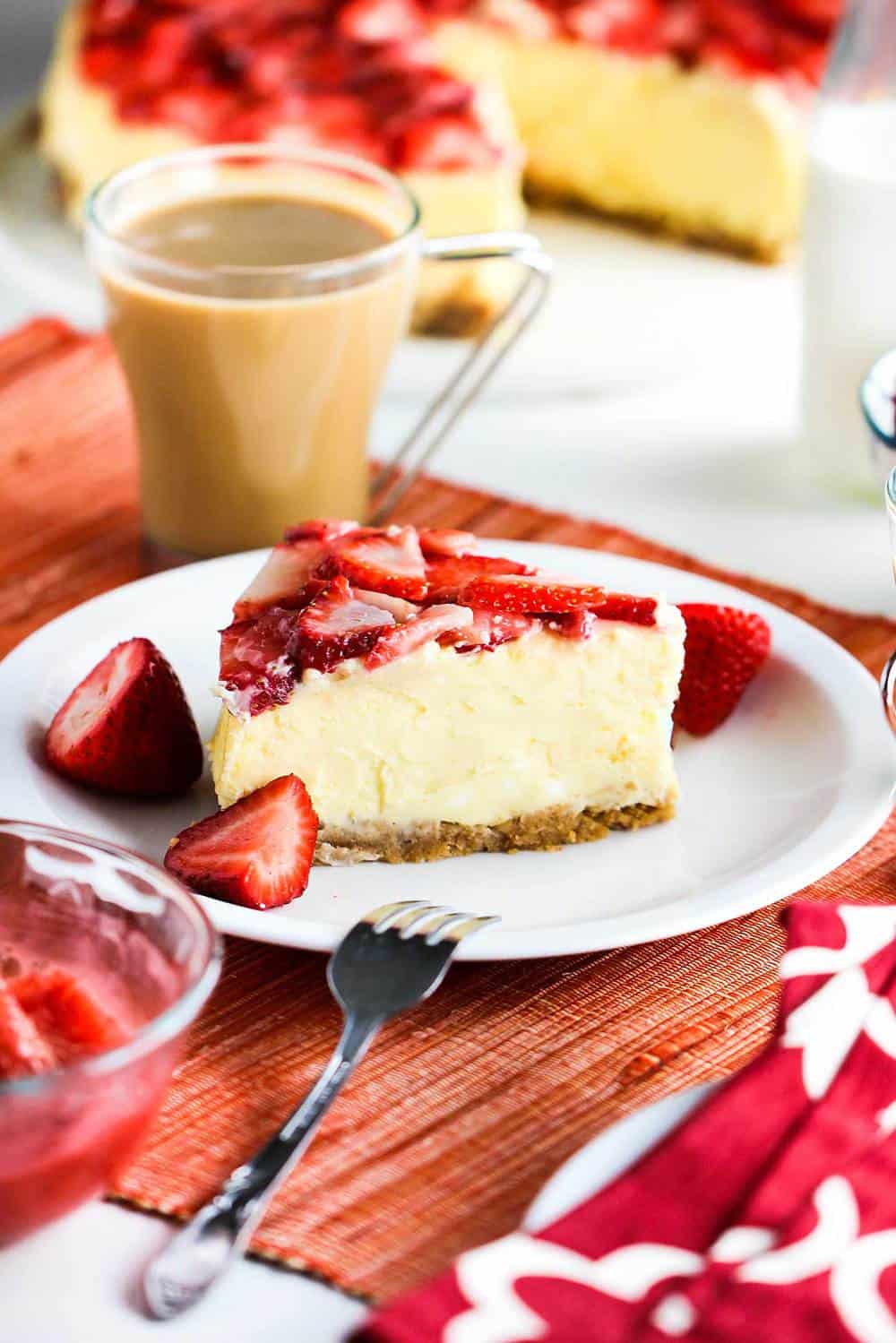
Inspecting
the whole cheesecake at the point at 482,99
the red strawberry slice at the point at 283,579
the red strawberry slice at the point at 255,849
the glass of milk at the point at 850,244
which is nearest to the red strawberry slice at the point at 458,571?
the red strawberry slice at the point at 283,579

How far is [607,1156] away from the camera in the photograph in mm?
1176

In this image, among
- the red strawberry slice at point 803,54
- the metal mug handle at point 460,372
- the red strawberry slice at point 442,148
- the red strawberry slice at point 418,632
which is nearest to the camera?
the red strawberry slice at point 418,632

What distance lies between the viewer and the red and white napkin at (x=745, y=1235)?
1049mm

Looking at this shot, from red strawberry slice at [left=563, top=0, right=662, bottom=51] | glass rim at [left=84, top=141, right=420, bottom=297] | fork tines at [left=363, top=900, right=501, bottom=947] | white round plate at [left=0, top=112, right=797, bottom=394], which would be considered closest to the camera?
fork tines at [left=363, top=900, right=501, bottom=947]

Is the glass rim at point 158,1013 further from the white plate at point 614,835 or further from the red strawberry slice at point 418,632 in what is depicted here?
the red strawberry slice at point 418,632

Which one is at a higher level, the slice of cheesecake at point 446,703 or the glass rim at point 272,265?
the glass rim at point 272,265

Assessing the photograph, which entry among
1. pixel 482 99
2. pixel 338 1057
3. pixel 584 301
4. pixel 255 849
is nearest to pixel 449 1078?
pixel 338 1057

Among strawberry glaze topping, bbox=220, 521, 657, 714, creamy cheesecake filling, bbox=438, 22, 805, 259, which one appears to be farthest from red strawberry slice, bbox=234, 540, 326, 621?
creamy cheesecake filling, bbox=438, 22, 805, 259

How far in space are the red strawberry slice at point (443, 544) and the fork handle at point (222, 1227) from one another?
1.95 feet

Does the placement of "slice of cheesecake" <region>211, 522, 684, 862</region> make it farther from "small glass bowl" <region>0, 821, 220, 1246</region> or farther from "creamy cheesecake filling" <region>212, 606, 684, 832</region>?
"small glass bowl" <region>0, 821, 220, 1246</region>

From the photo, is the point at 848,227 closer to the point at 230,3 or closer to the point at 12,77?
the point at 230,3

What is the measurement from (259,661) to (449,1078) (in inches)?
15.7

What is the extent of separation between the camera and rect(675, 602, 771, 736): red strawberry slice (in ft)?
5.70

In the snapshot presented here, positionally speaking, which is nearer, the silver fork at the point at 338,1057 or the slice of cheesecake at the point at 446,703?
the silver fork at the point at 338,1057
